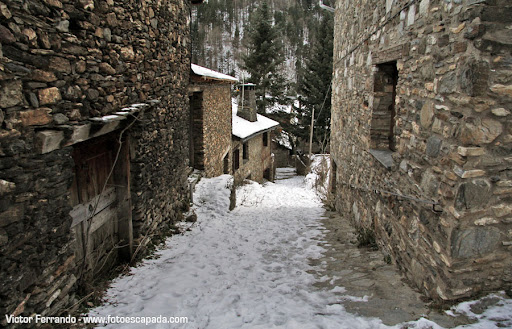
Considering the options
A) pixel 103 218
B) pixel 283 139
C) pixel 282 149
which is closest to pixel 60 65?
pixel 103 218

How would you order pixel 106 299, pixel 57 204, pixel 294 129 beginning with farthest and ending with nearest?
pixel 294 129, pixel 106 299, pixel 57 204

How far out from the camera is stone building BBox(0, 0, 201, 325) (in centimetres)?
227

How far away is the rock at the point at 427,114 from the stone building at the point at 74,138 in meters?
2.99

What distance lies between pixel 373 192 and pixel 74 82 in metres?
4.00

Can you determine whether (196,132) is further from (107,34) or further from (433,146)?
(433,146)

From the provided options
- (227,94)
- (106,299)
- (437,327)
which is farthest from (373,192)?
(227,94)

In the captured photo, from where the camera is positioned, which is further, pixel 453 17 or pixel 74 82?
pixel 74 82

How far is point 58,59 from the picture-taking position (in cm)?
269

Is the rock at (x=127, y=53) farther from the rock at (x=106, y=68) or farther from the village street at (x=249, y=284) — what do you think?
the village street at (x=249, y=284)

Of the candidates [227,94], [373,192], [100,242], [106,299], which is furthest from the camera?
[227,94]

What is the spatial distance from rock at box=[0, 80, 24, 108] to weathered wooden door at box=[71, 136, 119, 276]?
1215 mm

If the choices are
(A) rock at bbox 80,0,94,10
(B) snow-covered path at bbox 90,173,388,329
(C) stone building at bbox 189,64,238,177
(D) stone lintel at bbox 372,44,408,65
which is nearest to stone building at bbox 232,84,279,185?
(C) stone building at bbox 189,64,238,177

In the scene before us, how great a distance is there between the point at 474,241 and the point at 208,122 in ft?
24.8

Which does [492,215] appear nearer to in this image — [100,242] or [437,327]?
[437,327]
